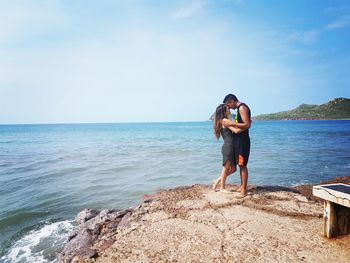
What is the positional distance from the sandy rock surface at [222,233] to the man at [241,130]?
2.38 ft

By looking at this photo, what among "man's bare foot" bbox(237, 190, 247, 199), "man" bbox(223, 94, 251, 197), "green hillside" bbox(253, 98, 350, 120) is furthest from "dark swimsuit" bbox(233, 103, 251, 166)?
"green hillside" bbox(253, 98, 350, 120)

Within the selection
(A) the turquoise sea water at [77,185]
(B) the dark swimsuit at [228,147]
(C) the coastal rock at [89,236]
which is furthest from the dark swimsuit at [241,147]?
(A) the turquoise sea water at [77,185]

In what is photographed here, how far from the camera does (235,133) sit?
623cm

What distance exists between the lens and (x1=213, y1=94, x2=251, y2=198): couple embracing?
600 centimetres

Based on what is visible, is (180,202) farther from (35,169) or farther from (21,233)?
(35,169)

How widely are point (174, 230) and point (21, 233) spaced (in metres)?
4.40

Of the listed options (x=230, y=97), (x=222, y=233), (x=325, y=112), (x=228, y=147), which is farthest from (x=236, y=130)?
(x=325, y=112)

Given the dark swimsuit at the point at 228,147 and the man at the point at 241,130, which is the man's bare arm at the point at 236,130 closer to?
the man at the point at 241,130

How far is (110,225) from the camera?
5.25 m

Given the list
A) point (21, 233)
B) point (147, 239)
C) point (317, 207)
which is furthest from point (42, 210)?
point (317, 207)

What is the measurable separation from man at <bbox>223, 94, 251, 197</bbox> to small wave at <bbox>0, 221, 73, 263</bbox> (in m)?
4.19

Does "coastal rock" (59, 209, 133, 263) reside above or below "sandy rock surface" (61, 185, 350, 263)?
below

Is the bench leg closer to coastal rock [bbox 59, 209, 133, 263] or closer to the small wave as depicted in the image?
coastal rock [bbox 59, 209, 133, 263]

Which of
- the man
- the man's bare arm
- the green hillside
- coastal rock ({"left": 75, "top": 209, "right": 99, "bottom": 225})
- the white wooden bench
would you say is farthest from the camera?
the green hillside
